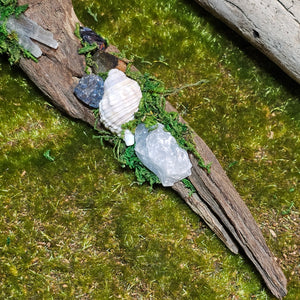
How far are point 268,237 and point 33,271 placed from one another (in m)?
1.85

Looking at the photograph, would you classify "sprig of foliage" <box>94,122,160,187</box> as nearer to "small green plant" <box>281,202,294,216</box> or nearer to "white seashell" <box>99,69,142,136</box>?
"white seashell" <box>99,69,142,136</box>

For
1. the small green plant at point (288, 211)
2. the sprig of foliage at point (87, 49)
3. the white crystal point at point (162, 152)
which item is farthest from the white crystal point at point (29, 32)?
the small green plant at point (288, 211)

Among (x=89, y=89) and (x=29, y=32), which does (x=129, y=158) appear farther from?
(x=29, y=32)

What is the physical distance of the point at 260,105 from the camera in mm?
3695

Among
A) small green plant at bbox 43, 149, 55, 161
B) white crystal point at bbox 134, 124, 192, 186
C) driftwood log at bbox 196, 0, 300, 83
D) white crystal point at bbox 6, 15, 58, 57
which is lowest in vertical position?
small green plant at bbox 43, 149, 55, 161

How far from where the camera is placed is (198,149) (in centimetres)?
323

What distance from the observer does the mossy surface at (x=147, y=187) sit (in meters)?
3.35

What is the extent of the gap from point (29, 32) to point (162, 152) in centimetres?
128

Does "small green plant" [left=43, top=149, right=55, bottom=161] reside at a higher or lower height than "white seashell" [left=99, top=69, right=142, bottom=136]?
lower

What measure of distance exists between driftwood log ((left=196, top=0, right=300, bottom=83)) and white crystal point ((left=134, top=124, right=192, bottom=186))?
3.46 ft

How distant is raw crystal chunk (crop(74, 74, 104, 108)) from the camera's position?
318 cm

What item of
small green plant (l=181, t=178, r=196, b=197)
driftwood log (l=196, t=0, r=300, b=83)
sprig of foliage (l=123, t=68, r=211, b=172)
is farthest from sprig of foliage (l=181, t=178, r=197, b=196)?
driftwood log (l=196, t=0, r=300, b=83)

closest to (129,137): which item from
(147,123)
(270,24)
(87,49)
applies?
(147,123)

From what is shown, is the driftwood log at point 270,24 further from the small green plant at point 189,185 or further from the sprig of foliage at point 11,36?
the sprig of foliage at point 11,36
